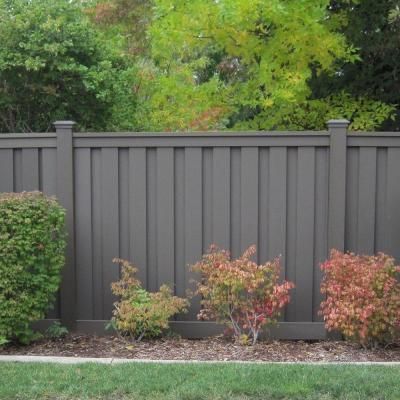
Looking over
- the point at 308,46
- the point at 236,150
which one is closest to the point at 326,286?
the point at 236,150

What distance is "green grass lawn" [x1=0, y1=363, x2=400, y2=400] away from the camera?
4523 mm

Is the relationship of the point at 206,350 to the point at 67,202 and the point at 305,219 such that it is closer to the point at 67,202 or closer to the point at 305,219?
the point at 305,219

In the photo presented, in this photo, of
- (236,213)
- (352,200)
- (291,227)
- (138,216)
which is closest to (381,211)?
(352,200)

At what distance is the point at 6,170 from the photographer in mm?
6688

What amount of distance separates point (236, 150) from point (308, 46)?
272 cm

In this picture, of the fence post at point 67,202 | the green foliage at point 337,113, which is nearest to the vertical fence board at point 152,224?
the fence post at point 67,202

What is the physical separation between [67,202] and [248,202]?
1860mm

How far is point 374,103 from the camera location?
9781 millimetres

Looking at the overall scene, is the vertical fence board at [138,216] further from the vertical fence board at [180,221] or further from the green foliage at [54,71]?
the green foliage at [54,71]

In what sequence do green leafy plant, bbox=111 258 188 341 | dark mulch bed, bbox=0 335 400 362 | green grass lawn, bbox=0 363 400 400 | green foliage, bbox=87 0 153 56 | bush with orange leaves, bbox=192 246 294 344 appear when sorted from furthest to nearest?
1. green foliage, bbox=87 0 153 56
2. green leafy plant, bbox=111 258 188 341
3. bush with orange leaves, bbox=192 246 294 344
4. dark mulch bed, bbox=0 335 400 362
5. green grass lawn, bbox=0 363 400 400

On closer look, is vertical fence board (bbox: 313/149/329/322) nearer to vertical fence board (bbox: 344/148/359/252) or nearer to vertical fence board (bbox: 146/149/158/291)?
vertical fence board (bbox: 344/148/359/252)

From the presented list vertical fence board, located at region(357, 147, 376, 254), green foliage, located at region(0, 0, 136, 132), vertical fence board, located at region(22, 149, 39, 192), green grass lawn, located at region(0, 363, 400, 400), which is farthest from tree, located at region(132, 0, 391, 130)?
green grass lawn, located at region(0, 363, 400, 400)

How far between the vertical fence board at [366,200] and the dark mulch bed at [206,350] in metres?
1.03

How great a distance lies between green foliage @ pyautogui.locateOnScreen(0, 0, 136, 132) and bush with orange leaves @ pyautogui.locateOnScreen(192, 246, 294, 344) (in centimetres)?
354
